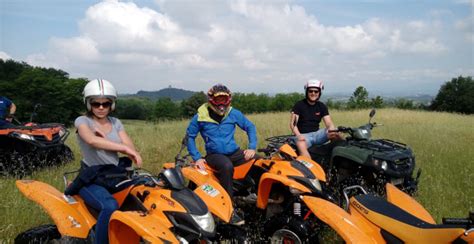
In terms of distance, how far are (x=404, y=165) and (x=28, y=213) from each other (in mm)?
5282

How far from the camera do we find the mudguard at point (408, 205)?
3.44 m

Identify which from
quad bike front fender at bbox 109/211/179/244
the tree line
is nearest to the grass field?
quad bike front fender at bbox 109/211/179/244

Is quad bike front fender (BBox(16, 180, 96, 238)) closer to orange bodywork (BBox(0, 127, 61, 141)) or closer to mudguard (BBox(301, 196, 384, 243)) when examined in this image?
mudguard (BBox(301, 196, 384, 243))

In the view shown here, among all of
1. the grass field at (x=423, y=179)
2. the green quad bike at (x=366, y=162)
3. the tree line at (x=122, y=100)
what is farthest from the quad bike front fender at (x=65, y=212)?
the tree line at (x=122, y=100)

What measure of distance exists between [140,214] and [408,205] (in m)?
2.44

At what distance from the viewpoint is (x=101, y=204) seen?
362 centimetres

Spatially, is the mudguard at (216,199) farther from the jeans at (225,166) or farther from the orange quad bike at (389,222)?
the orange quad bike at (389,222)

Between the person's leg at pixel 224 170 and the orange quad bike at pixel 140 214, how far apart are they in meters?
0.92

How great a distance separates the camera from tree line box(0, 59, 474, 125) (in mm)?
49250

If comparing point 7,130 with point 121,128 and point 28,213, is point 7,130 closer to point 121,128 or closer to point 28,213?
point 28,213

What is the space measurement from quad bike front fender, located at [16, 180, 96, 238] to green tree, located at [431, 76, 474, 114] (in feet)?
248

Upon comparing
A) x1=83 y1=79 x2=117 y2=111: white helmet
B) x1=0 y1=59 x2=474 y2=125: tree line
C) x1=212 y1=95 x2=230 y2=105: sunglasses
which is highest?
x1=83 y1=79 x2=117 y2=111: white helmet

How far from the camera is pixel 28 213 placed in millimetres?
5371

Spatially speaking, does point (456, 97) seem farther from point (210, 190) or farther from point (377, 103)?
point (210, 190)
